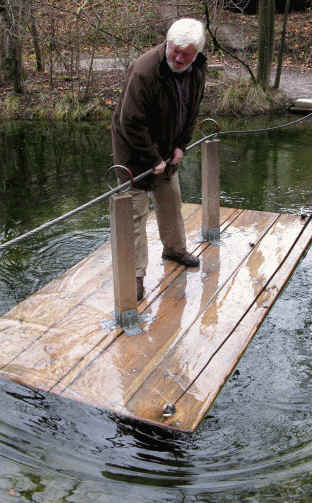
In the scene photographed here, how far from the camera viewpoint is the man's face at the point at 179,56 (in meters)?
2.79

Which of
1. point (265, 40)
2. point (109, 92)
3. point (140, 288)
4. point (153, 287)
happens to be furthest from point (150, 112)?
point (109, 92)

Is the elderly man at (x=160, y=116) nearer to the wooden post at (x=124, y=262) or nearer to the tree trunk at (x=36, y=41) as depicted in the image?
the wooden post at (x=124, y=262)

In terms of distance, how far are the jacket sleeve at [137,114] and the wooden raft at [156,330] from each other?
1.07 metres

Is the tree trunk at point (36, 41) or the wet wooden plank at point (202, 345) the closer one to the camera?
the wet wooden plank at point (202, 345)

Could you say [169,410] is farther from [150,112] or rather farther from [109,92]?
[109,92]

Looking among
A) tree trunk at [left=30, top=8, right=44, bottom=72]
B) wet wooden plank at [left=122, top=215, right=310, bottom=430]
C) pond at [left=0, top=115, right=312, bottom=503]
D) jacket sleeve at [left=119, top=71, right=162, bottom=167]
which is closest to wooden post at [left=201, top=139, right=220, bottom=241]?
wet wooden plank at [left=122, top=215, right=310, bottom=430]

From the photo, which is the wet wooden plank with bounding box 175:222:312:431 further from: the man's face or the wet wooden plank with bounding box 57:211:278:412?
the man's face

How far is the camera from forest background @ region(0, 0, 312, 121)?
10.6 meters

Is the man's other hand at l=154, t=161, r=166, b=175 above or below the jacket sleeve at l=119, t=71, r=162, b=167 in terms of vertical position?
below

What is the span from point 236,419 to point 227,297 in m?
0.99

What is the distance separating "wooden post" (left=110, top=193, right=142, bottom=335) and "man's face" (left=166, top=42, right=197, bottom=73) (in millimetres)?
759

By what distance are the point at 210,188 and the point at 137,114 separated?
4.66 ft

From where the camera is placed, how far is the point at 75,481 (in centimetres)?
239

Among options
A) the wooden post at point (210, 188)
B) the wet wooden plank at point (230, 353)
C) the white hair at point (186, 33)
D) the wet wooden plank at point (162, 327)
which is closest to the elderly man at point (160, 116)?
the white hair at point (186, 33)
